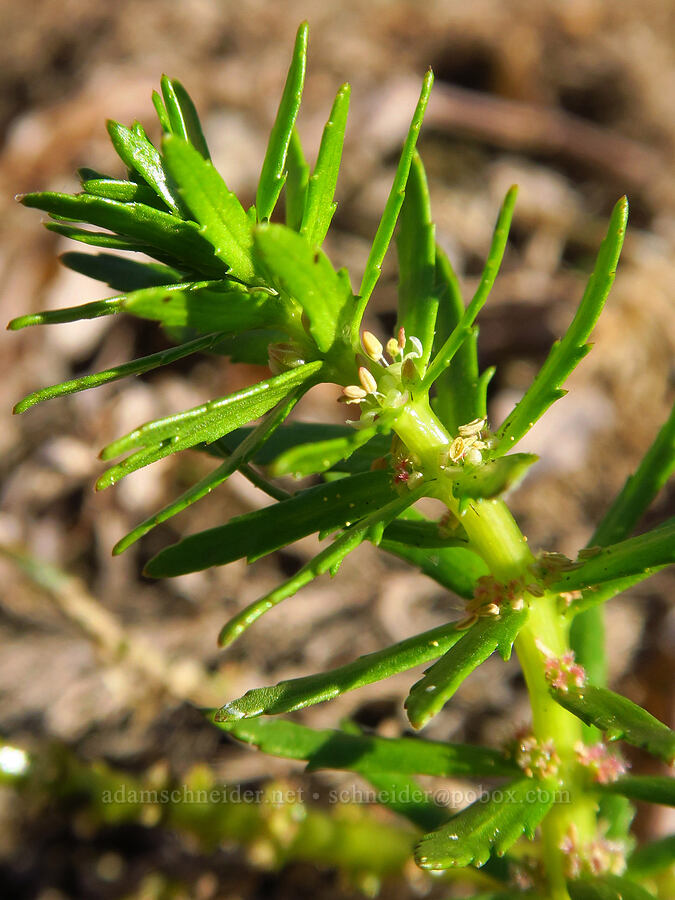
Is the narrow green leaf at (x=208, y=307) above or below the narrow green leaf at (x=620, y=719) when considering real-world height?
above

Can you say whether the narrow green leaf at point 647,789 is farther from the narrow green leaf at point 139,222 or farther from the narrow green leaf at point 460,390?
the narrow green leaf at point 139,222

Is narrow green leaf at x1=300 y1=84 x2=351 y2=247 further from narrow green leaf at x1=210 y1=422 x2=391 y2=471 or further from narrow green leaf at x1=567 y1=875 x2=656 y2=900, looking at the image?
narrow green leaf at x1=567 y1=875 x2=656 y2=900

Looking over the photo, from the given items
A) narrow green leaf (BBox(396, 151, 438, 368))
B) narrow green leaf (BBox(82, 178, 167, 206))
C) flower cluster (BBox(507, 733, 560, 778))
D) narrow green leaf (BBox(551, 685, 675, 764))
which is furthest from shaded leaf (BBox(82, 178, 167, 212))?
flower cluster (BBox(507, 733, 560, 778))

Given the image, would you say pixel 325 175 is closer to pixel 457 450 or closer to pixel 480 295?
pixel 480 295

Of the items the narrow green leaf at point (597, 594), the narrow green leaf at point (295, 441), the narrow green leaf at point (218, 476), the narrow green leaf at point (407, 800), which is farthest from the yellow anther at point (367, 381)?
the narrow green leaf at point (407, 800)

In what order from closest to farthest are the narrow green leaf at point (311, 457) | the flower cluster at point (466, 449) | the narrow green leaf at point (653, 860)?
the narrow green leaf at point (311, 457) → the flower cluster at point (466, 449) → the narrow green leaf at point (653, 860)

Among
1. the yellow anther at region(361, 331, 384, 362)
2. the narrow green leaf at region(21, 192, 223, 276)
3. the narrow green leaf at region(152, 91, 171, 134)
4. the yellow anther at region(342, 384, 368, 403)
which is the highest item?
the narrow green leaf at region(152, 91, 171, 134)
